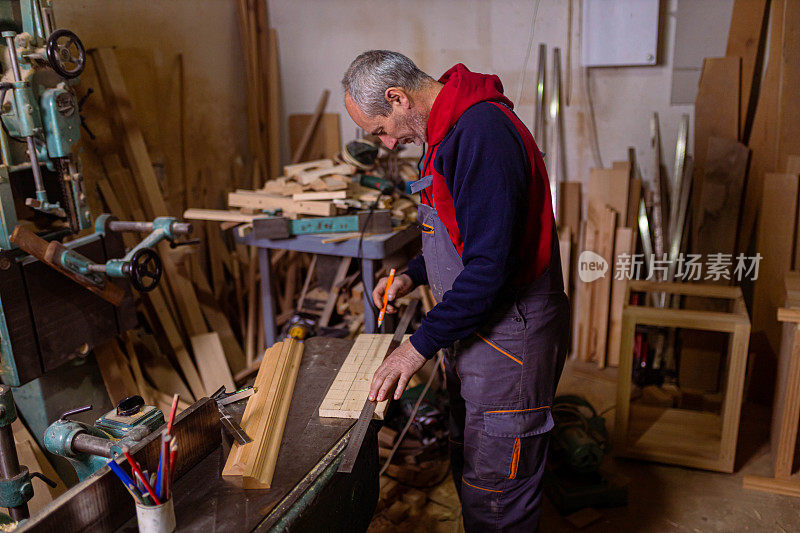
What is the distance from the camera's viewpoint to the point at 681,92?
349 cm

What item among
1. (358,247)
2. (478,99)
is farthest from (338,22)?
(478,99)

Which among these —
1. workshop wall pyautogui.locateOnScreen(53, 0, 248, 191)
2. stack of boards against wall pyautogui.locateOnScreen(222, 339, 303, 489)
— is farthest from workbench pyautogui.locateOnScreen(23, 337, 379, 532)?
workshop wall pyautogui.locateOnScreen(53, 0, 248, 191)

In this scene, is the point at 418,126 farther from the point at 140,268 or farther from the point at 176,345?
the point at 176,345

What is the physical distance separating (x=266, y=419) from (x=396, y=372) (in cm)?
33

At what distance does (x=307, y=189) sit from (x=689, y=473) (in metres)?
2.17

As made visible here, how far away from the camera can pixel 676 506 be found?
2619 millimetres

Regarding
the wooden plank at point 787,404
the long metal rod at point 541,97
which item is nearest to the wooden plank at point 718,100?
the long metal rod at point 541,97

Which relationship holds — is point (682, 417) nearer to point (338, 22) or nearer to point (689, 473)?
point (689, 473)

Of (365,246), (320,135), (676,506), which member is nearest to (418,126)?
(365,246)

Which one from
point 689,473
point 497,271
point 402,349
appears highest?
point 497,271

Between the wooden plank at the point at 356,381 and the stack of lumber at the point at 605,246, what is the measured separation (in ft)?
6.79

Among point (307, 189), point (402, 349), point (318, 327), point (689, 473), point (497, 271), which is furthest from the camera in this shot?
point (318, 327)

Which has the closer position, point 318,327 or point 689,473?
point 689,473

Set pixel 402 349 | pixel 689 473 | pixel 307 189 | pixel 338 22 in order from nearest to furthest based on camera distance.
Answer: pixel 402 349, pixel 689 473, pixel 307 189, pixel 338 22
